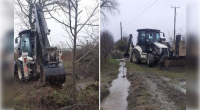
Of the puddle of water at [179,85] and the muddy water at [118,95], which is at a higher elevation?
the puddle of water at [179,85]

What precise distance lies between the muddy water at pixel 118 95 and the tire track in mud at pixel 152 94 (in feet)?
0.30

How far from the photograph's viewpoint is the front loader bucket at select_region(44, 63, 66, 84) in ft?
11.2

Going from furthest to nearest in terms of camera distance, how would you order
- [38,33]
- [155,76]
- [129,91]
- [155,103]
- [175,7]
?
[38,33] → [155,76] → [129,91] → [155,103] → [175,7]

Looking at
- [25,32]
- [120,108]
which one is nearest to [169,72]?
[120,108]

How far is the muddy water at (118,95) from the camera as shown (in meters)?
2.73

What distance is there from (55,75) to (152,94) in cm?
198

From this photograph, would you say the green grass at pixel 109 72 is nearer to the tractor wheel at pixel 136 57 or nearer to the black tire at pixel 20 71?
the tractor wheel at pixel 136 57

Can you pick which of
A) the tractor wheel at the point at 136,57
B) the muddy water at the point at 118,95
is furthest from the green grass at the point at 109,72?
the tractor wheel at the point at 136,57

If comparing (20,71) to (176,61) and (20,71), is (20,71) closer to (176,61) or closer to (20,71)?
(20,71)

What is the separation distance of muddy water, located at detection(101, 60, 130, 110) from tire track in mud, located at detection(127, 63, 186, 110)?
92 mm

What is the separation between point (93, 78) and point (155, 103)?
1.73 m

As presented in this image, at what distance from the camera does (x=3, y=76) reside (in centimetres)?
111

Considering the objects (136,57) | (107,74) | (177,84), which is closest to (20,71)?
(107,74)

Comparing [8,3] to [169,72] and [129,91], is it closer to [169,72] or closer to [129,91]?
[129,91]
